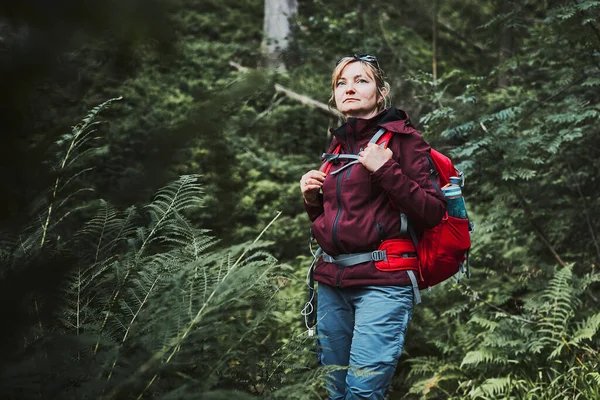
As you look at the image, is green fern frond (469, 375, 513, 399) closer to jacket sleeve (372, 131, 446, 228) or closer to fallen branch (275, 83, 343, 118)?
jacket sleeve (372, 131, 446, 228)

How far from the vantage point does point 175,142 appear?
3.17 ft

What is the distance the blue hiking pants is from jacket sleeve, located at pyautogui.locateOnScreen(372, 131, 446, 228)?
1.23ft

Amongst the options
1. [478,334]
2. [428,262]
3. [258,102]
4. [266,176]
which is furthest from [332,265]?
[258,102]

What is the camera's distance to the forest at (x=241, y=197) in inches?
36.7

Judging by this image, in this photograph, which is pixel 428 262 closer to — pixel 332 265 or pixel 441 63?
pixel 332 265

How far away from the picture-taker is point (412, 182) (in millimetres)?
2678

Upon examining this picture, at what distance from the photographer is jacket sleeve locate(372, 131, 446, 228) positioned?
264cm

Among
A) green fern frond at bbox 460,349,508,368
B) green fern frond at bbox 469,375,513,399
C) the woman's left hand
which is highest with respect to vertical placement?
the woman's left hand

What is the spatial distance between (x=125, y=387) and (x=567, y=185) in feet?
17.8

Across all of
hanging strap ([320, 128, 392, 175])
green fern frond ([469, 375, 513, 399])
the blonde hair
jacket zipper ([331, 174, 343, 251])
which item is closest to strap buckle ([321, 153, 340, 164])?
hanging strap ([320, 128, 392, 175])

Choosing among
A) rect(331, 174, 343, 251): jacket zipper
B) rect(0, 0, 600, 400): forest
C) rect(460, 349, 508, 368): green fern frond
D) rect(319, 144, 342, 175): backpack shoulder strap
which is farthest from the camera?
rect(460, 349, 508, 368): green fern frond

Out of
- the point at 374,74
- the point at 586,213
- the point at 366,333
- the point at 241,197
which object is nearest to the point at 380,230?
the point at 366,333

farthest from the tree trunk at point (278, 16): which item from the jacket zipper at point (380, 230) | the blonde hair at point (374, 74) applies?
the jacket zipper at point (380, 230)

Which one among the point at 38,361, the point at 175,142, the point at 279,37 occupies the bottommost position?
the point at 38,361
